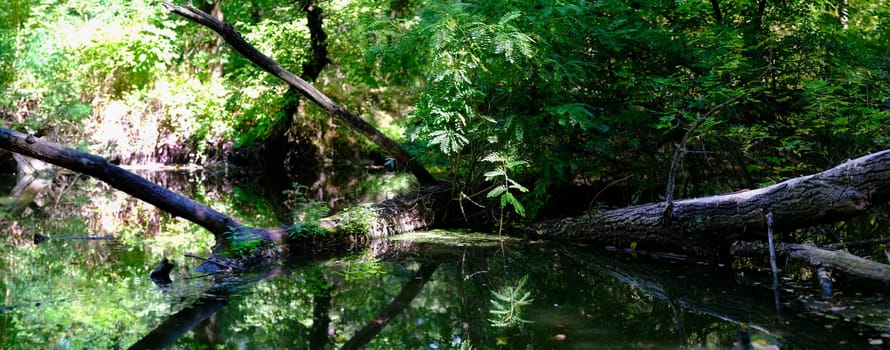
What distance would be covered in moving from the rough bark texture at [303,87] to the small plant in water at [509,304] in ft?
11.4

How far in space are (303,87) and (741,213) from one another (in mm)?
5300

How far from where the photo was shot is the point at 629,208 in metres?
7.02

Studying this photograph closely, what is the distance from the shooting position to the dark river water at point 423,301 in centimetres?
387

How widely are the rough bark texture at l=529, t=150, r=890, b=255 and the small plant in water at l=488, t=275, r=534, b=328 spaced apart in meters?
1.80

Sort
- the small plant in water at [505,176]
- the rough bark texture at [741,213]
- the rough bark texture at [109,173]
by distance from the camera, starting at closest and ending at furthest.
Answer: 1. the rough bark texture at [741,213]
2. the rough bark texture at [109,173]
3. the small plant in water at [505,176]

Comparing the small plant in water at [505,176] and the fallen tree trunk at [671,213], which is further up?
the small plant in water at [505,176]

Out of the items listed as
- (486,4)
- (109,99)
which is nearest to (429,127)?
(486,4)

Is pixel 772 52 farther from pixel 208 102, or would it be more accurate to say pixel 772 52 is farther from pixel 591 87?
pixel 208 102

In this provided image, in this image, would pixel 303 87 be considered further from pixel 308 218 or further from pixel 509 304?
pixel 509 304

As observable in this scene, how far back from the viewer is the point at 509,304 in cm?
470

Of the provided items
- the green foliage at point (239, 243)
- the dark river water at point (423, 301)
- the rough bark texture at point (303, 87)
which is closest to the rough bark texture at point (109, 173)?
the green foliage at point (239, 243)

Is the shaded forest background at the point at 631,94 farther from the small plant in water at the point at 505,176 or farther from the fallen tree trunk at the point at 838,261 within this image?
the fallen tree trunk at the point at 838,261

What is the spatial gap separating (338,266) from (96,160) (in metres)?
2.39

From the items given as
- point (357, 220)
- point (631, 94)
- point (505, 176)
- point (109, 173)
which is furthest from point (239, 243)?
point (631, 94)
